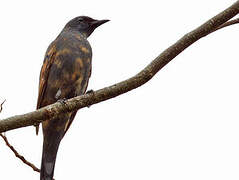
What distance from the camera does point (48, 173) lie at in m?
5.05

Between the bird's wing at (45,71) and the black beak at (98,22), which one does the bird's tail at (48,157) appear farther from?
the black beak at (98,22)

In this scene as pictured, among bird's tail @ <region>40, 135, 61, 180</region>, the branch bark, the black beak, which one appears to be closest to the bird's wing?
bird's tail @ <region>40, 135, 61, 180</region>

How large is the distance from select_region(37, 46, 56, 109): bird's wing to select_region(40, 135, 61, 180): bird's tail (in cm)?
49

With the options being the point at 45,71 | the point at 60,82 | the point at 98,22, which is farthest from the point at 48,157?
the point at 98,22

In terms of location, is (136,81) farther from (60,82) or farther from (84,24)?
(84,24)

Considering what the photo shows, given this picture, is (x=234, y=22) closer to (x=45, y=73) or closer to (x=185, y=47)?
(x=185, y=47)

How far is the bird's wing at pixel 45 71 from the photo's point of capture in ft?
18.8

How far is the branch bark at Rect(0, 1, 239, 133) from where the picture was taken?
10.6 feet

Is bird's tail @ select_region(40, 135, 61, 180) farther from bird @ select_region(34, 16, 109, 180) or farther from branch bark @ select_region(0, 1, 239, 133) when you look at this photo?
branch bark @ select_region(0, 1, 239, 133)

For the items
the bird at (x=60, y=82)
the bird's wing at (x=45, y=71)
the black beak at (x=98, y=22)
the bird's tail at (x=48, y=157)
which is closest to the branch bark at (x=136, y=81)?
the bird's tail at (x=48, y=157)

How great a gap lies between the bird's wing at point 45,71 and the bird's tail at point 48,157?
493 mm

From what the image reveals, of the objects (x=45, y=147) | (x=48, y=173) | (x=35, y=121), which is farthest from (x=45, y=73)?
(x=35, y=121)

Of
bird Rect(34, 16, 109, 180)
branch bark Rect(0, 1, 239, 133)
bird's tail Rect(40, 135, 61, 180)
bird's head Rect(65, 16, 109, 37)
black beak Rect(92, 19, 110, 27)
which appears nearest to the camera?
branch bark Rect(0, 1, 239, 133)

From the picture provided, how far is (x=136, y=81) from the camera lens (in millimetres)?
3412
